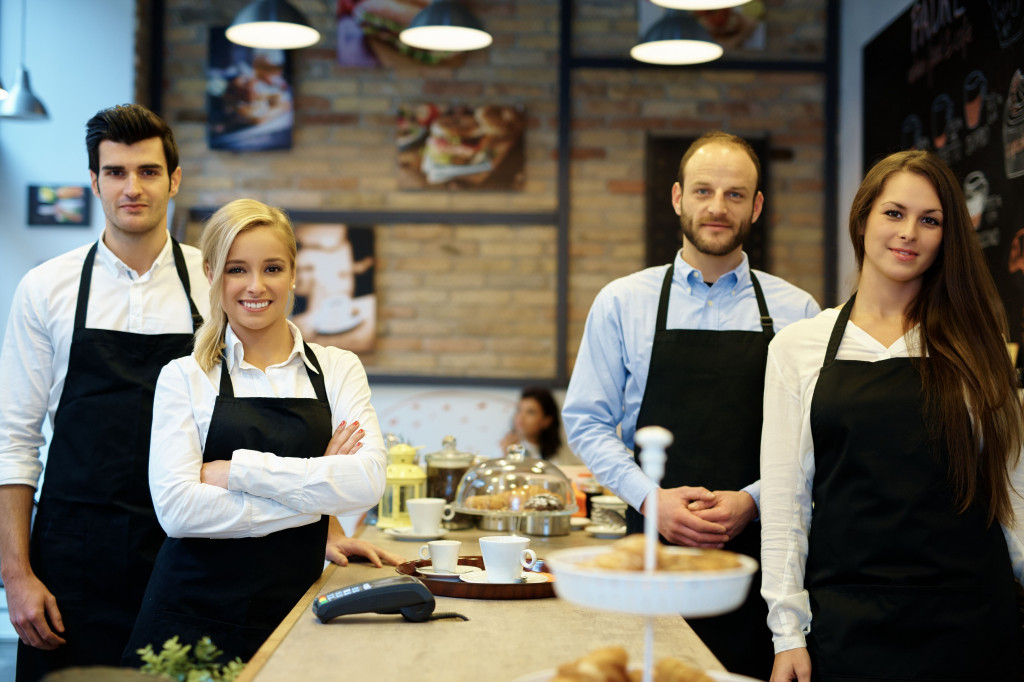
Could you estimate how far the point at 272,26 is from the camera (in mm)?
4477

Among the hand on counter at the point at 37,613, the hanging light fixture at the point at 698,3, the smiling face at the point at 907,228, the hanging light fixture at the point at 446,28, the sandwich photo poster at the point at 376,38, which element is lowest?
the hand on counter at the point at 37,613

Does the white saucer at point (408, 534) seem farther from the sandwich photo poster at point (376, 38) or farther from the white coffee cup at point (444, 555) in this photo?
the sandwich photo poster at point (376, 38)

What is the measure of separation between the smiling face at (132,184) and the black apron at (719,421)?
1.36m

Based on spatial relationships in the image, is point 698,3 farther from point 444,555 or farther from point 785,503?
point 444,555

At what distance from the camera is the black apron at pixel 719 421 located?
2348 mm

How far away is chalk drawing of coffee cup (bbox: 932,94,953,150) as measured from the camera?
4.39 m

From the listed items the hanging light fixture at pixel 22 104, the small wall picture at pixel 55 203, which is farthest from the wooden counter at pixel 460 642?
the small wall picture at pixel 55 203

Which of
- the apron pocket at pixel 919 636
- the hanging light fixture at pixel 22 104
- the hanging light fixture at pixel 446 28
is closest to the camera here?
the apron pocket at pixel 919 636

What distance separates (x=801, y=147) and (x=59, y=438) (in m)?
4.62

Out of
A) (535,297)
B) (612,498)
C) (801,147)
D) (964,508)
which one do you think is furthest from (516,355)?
(964,508)

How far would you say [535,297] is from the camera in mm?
5840

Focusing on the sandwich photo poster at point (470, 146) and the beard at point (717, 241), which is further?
the sandwich photo poster at point (470, 146)

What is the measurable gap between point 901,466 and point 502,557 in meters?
0.82

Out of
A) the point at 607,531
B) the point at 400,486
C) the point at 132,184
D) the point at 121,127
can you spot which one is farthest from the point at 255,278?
the point at 607,531
